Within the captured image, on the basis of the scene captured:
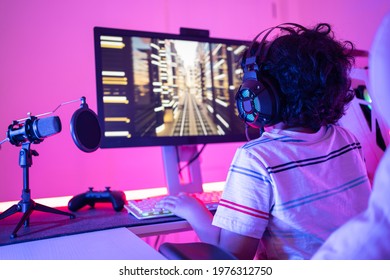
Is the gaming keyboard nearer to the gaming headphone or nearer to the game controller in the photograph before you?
the game controller

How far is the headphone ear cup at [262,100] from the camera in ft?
2.76

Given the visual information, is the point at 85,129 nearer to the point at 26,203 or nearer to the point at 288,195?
the point at 26,203

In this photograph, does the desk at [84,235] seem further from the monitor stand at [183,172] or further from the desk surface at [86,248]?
the monitor stand at [183,172]

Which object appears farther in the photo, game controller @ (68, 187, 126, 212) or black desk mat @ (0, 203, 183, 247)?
game controller @ (68, 187, 126, 212)

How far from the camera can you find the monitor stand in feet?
4.52

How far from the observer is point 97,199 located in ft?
4.08

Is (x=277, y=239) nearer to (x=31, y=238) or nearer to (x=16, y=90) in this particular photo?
(x=31, y=238)

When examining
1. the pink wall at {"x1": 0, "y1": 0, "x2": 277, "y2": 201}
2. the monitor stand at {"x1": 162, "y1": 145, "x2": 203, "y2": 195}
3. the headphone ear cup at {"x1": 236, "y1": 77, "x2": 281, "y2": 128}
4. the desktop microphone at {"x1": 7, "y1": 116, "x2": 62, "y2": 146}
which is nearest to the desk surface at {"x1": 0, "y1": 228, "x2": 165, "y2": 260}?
the desktop microphone at {"x1": 7, "y1": 116, "x2": 62, "y2": 146}

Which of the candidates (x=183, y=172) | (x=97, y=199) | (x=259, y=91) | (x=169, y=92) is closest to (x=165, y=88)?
(x=169, y=92)

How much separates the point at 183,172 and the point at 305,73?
2.47 ft

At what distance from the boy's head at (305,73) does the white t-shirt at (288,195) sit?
0.05 m

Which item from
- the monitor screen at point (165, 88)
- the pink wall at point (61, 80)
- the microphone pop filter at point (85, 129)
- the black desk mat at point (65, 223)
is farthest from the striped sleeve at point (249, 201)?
the pink wall at point (61, 80)

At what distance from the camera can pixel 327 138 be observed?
2.87ft

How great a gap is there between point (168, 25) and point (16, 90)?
2.69 ft
